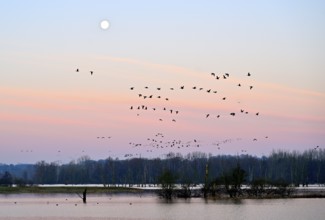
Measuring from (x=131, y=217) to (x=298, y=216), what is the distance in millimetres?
13666

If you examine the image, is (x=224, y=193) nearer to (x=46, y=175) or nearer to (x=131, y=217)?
(x=131, y=217)

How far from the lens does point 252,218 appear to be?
5144 cm

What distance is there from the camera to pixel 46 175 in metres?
188

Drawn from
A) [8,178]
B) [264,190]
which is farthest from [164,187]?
[8,178]

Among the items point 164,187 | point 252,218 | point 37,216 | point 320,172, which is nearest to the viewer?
point 252,218

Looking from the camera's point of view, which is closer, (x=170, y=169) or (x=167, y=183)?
(x=167, y=183)

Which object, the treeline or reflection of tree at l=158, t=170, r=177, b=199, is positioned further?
the treeline

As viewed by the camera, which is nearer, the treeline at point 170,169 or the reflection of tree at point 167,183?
the reflection of tree at point 167,183

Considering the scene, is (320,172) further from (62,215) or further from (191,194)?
(62,215)

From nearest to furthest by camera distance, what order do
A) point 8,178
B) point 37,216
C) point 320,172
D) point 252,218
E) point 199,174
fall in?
point 252,218 < point 37,216 < point 8,178 < point 320,172 < point 199,174

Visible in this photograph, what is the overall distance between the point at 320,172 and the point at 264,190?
78.5 metres

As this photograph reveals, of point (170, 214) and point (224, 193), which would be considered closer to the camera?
point (170, 214)

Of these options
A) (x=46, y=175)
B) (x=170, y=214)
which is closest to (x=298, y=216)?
(x=170, y=214)

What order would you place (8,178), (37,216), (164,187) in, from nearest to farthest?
1. (37,216)
2. (164,187)
3. (8,178)
